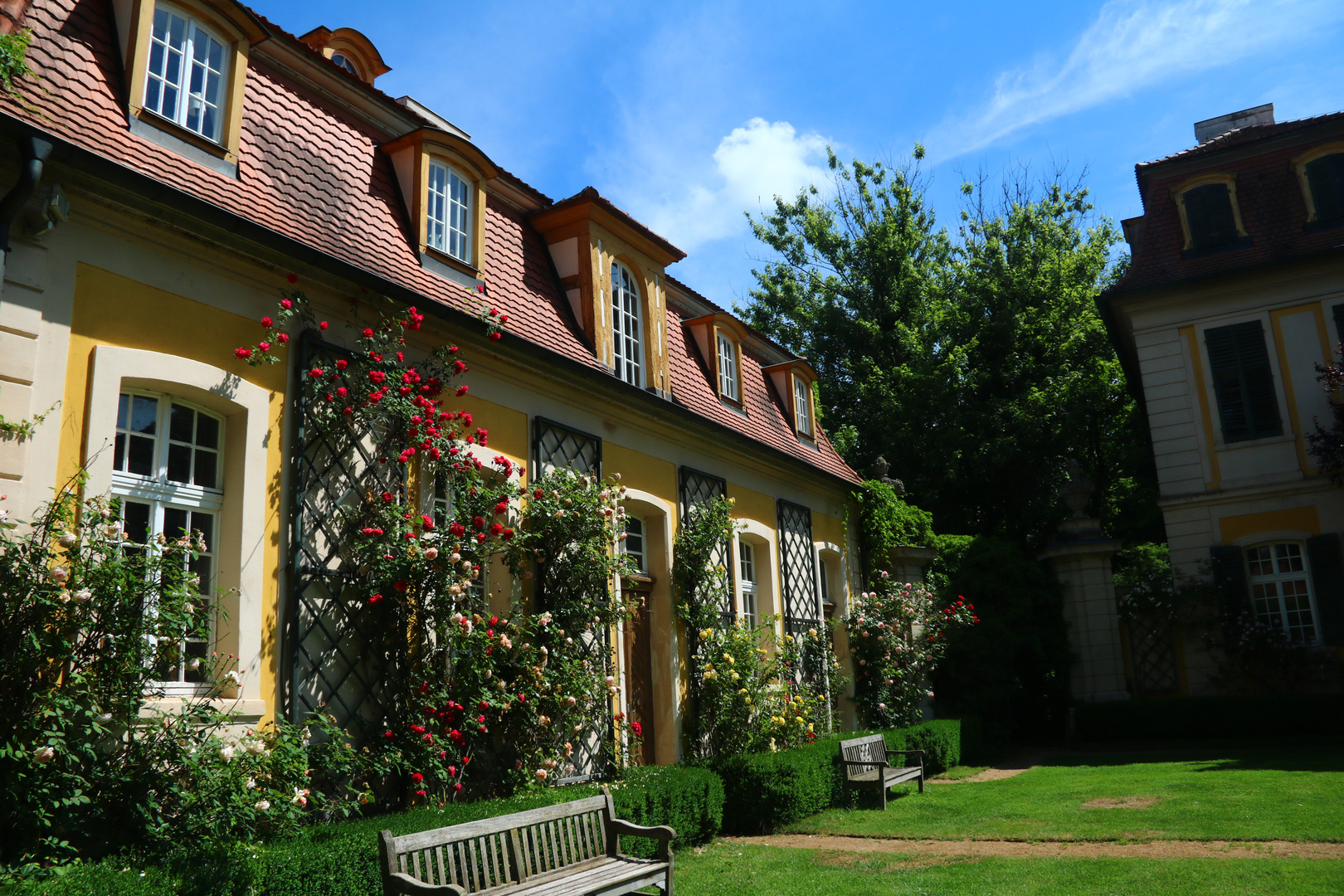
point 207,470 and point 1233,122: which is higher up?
point 1233,122

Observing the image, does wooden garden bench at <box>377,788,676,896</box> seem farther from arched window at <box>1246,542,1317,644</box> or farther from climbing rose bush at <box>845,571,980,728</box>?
arched window at <box>1246,542,1317,644</box>

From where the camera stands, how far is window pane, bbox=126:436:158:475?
229 inches

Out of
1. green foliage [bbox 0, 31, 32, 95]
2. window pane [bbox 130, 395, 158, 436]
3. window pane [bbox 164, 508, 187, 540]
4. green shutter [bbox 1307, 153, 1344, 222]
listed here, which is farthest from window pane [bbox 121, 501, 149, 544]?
green shutter [bbox 1307, 153, 1344, 222]

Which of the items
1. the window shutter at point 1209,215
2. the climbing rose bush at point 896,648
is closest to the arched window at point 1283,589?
the climbing rose bush at point 896,648

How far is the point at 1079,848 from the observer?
7430mm

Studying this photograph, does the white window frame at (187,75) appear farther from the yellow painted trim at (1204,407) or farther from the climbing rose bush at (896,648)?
the yellow painted trim at (1204,407)

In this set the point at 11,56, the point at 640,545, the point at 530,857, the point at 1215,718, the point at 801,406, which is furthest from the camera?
the point at 801,406

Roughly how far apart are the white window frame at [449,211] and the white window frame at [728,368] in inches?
200

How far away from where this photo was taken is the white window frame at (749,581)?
13.0 metres

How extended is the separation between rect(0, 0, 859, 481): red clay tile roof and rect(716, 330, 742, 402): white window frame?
372 cm

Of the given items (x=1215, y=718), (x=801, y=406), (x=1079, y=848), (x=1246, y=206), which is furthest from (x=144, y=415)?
(x=1246, y=206)

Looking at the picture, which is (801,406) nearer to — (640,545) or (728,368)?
(728,368)

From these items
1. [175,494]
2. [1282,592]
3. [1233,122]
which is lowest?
[1282,592]

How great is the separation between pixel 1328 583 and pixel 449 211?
14.6 m
